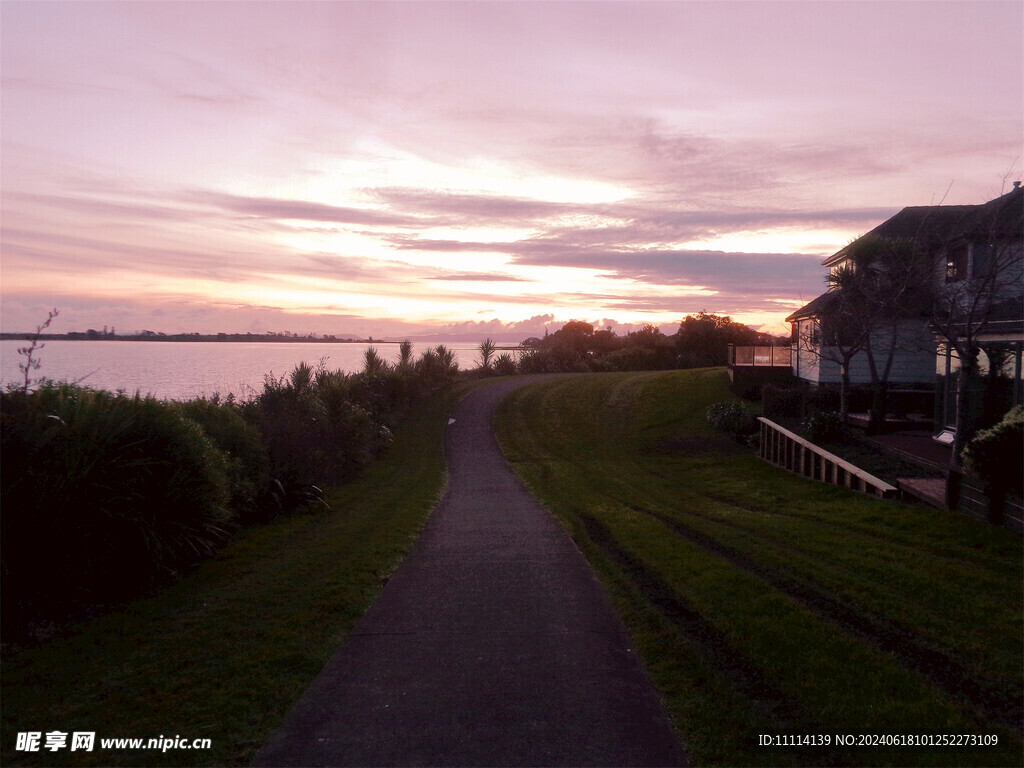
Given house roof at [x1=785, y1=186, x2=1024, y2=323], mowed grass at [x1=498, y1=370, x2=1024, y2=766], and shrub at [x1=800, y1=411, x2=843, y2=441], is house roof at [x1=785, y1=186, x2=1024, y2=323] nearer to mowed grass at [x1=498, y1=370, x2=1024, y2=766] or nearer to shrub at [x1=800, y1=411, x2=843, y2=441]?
shrub at [x1=800, y1=411, x2=843, y2=441]

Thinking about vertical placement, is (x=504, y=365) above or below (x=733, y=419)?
above

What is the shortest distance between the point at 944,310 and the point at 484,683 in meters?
13.2

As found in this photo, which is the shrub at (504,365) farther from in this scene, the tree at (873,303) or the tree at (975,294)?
the tree at (975,294)

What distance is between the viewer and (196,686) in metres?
5.05

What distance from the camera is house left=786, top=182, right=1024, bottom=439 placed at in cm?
1323

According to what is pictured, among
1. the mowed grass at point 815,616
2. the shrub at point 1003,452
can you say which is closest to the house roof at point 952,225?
the shrub at point 1003,452

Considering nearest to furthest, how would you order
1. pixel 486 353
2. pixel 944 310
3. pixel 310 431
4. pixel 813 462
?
1. pixel 944 310
2. pixel 813 462
3. pixel 310 431
4. pixel 486 353

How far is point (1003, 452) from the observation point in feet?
29.1

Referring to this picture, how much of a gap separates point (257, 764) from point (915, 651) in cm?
469

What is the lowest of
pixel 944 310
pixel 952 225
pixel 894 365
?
pixel 894 365

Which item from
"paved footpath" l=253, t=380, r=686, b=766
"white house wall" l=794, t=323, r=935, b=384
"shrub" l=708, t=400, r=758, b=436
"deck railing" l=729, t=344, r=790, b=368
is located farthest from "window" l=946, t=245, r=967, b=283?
"paved footpath" l=253, t=380, r=686, b=766

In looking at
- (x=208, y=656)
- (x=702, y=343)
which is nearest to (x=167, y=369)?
(x=208, y=656)

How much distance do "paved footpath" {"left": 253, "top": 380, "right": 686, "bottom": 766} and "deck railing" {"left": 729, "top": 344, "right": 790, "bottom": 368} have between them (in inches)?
963

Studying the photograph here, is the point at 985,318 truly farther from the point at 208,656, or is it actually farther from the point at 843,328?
Answer: the point at 208,656
